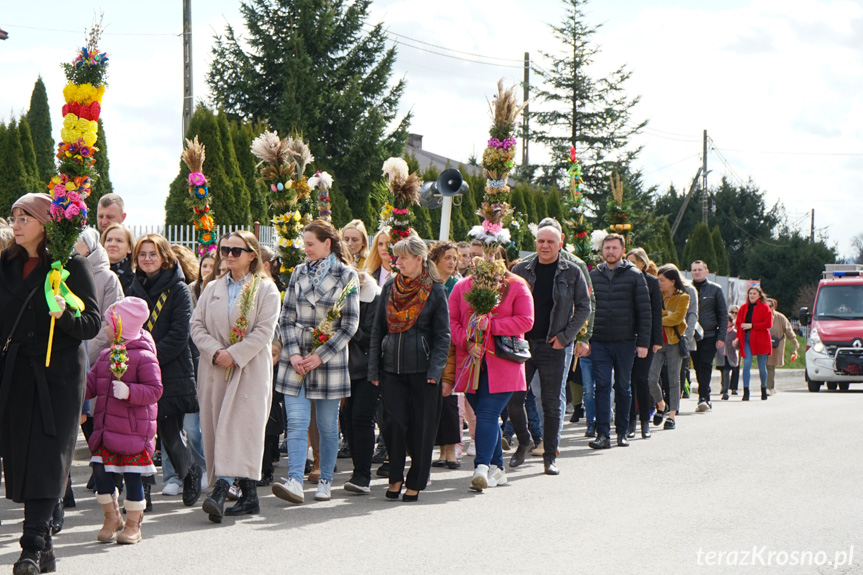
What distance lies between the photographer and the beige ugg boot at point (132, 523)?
6457mm

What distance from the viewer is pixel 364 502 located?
8078 millimetres

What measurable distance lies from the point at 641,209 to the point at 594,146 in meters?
4.07

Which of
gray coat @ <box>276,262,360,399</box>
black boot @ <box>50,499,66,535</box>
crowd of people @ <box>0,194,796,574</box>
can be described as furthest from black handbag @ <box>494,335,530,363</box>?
black boot @ <box>50,499,66,535</box>

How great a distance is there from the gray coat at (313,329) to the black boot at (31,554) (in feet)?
8.62

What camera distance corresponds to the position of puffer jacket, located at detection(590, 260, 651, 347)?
11.4 meters

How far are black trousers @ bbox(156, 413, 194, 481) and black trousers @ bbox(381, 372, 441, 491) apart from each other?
1.57m

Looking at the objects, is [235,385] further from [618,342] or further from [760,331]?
[760,331]

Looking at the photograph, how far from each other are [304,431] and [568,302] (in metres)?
3.04

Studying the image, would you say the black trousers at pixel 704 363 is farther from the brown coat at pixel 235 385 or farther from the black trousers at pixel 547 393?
the brown coat at pixel 235 385

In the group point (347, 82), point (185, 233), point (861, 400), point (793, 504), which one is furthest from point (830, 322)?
point (347, 82)

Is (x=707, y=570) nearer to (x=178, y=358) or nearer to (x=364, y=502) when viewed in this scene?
(x=364, y=502)

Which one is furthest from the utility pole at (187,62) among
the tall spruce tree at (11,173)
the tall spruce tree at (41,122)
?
the tall spruce tree at (41,122)

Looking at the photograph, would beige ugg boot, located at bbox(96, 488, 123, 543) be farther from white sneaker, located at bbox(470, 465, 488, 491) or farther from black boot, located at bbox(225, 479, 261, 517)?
white sneaker, located at bbox(470, 465, 488, 491)

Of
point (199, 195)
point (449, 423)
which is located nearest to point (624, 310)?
point (449, 423)
